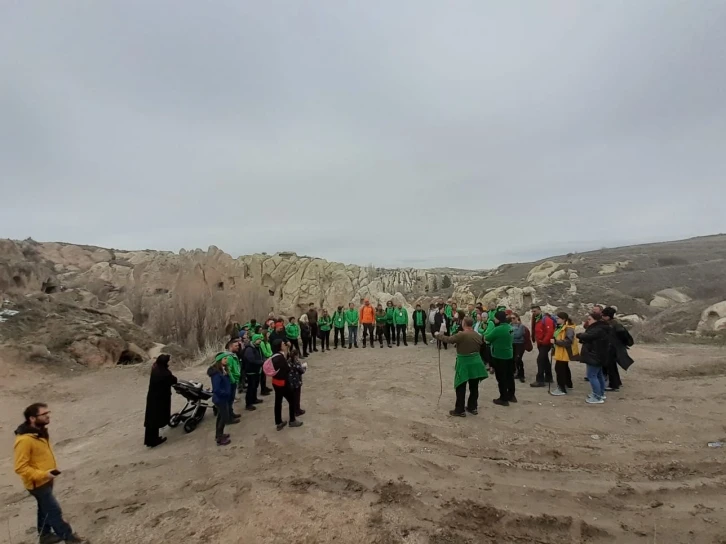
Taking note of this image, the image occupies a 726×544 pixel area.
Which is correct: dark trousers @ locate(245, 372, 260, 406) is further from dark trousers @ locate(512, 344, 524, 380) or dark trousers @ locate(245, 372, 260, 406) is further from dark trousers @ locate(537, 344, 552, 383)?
dark trousers @ locate(537, 344, 552, 383)

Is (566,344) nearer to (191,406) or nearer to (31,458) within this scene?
(191,406)

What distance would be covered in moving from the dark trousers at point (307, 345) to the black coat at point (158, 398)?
7024 millimetres

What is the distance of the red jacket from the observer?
29.6 ft

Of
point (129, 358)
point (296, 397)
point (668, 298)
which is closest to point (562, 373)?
point (296, 397)

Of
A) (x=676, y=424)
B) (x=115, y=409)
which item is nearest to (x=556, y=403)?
(x=676, y=424)

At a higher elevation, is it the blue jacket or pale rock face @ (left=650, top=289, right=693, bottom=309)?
the blue jacket

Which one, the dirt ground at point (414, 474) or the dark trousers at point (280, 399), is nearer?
the dirt ground at point (414, 474)

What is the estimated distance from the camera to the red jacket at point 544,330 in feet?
29.6

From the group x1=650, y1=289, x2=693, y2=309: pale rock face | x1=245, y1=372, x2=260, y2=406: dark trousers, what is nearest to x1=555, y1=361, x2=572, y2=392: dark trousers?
x1=245, y1=372, x2=260, y2=406: dark trousers

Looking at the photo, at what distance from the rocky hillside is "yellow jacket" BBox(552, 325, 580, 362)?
1079 centimetres

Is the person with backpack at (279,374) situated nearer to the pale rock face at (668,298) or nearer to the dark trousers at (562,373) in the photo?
the dark trousers at (562,373)

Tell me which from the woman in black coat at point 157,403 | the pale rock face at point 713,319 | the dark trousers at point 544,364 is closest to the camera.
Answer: the woman in black coat at point 157,403

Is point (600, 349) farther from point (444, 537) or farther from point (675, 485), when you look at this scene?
point (444, 537)

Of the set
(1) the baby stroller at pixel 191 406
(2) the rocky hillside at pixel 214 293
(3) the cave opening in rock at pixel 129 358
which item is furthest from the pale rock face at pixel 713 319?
(3) the cave opening in rock at pixel 129 358
